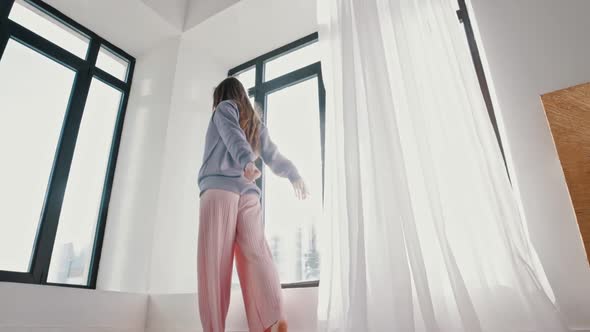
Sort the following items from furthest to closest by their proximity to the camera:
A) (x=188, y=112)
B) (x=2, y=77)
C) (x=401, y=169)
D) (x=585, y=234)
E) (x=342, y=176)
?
(x=188, y=112) → (x=2, y=77) → (x=342, y=176) → (x=401, y=169) → (x=585, y=234)

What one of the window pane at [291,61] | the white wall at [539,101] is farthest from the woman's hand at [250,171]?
the window pane at [291,61]

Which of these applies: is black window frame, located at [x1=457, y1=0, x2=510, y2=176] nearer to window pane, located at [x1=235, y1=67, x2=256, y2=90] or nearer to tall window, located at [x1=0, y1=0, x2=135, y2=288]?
window pane, located at [x1=235, y1=67, x2=256, y2=90]

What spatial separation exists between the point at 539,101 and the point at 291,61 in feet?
5.74

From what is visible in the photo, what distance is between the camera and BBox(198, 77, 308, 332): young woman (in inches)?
54.7

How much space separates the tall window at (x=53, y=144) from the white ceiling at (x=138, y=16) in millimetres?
94

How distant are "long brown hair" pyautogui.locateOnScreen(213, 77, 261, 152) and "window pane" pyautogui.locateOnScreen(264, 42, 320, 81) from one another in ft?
3.14

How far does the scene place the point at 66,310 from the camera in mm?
1681

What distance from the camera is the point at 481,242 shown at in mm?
1207

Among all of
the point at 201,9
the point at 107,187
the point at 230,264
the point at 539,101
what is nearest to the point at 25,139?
the point at 107,187

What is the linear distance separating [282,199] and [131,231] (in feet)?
3.28

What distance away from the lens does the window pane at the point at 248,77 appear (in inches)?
114

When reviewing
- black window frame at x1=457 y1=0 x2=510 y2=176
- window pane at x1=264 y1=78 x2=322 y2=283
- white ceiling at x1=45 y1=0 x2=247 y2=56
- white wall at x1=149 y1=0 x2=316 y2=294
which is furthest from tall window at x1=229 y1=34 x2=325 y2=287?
black window frame at x1=457 y1=0 x2=510 y2=176

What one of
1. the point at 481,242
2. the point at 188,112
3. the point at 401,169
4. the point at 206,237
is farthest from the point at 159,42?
the point at 481,242

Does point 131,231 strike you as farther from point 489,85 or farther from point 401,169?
point 489,85
